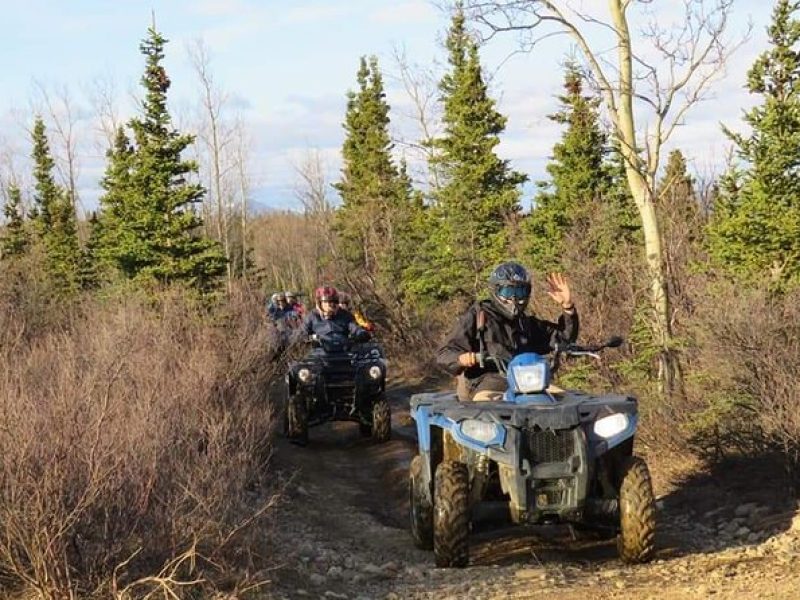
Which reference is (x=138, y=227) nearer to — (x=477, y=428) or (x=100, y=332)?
(x=100, y=332)

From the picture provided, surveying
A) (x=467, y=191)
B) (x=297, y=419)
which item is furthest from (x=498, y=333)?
(x=467, y=191)

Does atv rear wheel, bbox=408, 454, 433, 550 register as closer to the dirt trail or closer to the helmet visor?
the dirt trail

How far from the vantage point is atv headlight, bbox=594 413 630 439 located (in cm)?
614

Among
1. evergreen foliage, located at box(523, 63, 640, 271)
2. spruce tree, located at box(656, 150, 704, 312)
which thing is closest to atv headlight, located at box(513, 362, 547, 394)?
spruce tree, located at box(656, 150, 704, 312)

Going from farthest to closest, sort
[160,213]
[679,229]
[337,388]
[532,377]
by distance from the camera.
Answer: [160,213], [679,229], [337,388], [532,377]

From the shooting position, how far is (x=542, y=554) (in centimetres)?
671

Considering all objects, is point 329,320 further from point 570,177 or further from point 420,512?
point 570,177

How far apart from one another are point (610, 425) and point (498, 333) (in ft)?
3.93

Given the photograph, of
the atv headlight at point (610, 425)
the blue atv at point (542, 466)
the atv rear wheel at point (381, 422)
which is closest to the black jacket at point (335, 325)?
the atv rear wheel at point (381, 422)

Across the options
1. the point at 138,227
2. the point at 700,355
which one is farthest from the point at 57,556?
the point at 138,227

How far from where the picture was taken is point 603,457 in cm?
652

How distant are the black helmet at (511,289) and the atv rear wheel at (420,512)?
50.3 inches

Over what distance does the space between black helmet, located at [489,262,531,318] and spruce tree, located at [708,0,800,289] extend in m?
6.50

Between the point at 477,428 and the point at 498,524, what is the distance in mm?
732
